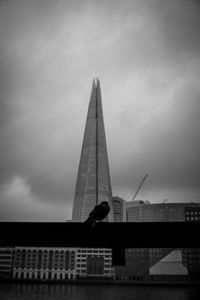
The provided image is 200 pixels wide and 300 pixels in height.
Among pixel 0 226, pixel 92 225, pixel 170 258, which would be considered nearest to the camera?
pixel 92 225

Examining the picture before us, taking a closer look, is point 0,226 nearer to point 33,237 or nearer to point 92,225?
point 33,237

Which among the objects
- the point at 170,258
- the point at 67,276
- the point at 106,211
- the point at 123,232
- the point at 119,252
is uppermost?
the point at 106,211

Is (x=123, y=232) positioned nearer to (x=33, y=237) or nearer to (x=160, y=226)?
(x=160, y=226)

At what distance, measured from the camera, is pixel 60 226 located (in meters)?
9.48

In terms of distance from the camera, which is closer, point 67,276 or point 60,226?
point 60,226

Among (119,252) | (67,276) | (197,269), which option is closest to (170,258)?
(197,269)

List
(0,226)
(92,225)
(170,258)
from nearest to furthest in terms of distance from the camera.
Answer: (92,225)
(0,226)
(170,258)

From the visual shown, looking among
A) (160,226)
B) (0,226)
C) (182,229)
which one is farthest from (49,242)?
(182,229)

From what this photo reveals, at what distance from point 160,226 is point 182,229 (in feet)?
2.14

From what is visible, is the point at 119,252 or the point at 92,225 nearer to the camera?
the point at 92,225

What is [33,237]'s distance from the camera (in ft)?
31.9

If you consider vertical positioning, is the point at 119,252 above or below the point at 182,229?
below

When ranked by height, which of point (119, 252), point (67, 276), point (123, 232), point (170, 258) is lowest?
point (67, 276)

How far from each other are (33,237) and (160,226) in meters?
3.99
